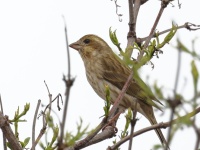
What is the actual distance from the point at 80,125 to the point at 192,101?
48.5 inches

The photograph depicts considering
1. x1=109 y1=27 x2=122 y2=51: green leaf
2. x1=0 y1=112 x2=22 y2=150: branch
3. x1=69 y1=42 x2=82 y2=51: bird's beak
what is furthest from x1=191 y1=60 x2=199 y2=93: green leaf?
x1=69 y1=42 x2=82 y2=51: bird's beak

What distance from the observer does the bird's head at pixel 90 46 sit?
30.9ft

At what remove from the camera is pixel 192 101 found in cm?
211

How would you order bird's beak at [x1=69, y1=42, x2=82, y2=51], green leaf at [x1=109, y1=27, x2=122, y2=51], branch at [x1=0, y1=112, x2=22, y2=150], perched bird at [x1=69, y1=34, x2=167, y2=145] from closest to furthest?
branch at [x1=0, y1=112, x2=22, y2=150]
green leaf at [x1=109, y1=27, x2=122, y2=51]
perched bird at [x1=69, y1=34, x2=167, y2=145]
bird's beak at [x1=69, y1=42, x2=82, y2=51]

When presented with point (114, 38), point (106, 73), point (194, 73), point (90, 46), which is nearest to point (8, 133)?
point (194, 73)

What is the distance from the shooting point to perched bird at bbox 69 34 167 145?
8367 millimetres

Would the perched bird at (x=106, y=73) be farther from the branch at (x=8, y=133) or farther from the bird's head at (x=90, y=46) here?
the branch at (x=8, y=133)

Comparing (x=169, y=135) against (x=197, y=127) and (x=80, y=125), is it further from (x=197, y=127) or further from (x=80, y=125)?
(x=80, y=125)

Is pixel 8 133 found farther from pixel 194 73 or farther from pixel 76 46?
pixel 76 46

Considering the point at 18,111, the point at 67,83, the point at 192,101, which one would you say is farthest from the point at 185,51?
the point at 18,111

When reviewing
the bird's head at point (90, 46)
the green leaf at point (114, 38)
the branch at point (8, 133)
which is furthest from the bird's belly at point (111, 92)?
the branch at point (8, 133)

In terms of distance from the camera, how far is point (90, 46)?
31.2 ft

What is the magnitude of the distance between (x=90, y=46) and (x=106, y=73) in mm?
802

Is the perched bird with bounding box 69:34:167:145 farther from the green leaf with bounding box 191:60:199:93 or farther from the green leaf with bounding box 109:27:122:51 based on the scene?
the green leaf with bounding box 191:60:199:93
